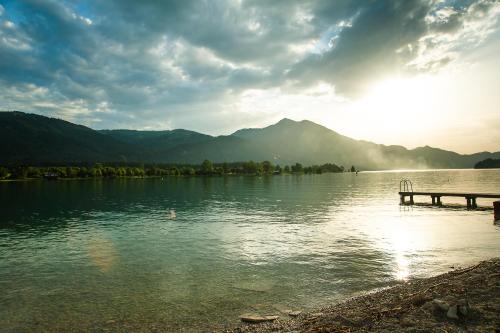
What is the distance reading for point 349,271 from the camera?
94.6 ft

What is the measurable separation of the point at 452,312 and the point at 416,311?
1.61m

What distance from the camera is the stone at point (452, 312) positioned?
14.6m

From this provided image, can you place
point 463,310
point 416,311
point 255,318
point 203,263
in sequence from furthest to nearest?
point 203,263 < point 255,318 < point 416,311 < point 463,310

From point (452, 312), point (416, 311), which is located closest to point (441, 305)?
point (452, 312)

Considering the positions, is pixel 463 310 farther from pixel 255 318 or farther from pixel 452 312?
pixel 255 318

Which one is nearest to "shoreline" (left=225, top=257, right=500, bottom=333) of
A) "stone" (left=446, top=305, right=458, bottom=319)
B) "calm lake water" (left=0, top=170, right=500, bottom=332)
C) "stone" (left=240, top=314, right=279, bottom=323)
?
"stone" (left=446, top=305, right=458, bottom=319)

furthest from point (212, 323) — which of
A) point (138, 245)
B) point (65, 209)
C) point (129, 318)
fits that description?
point (65, 209)

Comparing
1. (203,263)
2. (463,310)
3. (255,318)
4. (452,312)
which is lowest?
(203,263)

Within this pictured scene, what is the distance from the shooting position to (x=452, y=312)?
14805 mm

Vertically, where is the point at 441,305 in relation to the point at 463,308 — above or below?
below

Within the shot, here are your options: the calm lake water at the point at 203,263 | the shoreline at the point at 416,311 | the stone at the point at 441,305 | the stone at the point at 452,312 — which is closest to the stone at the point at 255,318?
the shoreline at the point at 416,311

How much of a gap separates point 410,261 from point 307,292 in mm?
13629

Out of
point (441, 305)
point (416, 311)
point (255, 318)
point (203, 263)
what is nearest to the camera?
point (441, 305)

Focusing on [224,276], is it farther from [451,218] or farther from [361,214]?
[451,218]
